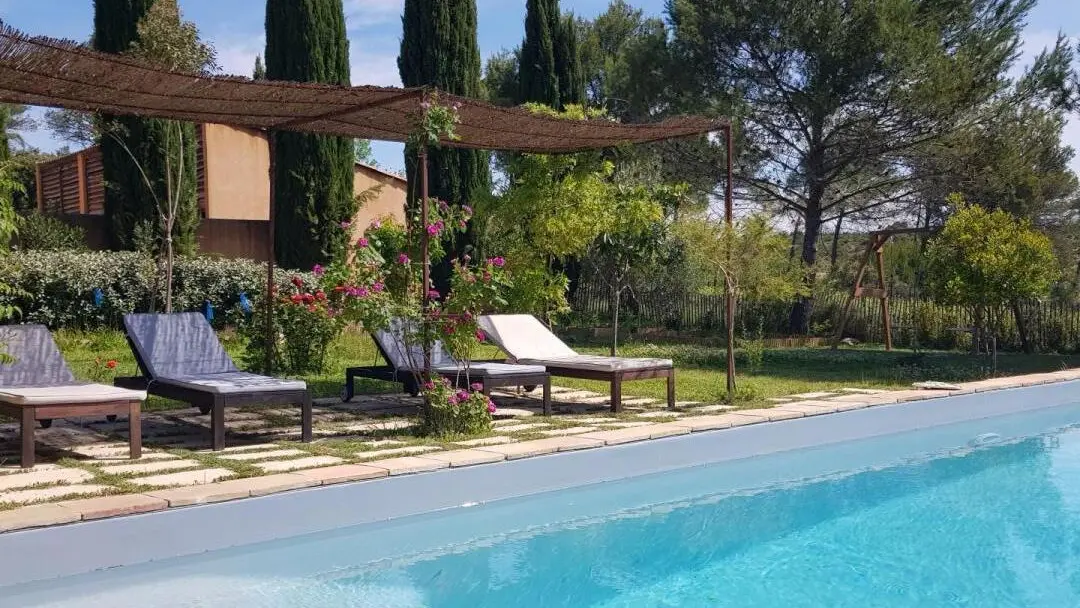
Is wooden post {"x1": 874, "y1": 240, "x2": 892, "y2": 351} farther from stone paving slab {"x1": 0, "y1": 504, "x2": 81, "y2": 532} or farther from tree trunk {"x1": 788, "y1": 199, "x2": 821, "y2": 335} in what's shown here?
stone paving slab {"x1": 0, "y1": 504, "x2": 81, "y2": 532}

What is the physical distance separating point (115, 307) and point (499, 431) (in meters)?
7.94

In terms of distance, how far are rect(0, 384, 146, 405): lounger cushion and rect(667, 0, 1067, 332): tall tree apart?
13409 millimetres

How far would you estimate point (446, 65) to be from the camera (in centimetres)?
1812

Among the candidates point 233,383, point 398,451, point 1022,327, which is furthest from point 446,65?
point 398,451

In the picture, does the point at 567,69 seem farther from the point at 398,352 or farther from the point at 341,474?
the point at 341,474

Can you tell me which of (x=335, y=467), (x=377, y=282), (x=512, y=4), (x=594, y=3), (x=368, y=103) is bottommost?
(x=335, y=467)

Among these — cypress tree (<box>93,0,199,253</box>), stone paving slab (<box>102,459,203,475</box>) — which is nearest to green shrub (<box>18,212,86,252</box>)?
cypress tree (<box>93,0,199,253</box>)

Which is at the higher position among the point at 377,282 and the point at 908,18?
the point at 908,18

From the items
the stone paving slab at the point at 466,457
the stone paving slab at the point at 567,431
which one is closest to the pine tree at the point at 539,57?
the stone paving slab at the point at 567,431

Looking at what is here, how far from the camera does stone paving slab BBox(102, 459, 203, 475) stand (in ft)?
19.8

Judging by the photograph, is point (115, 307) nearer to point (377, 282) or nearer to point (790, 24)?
point (377, 282)

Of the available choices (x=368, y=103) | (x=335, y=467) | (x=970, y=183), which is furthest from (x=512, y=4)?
(x=335, y=467)

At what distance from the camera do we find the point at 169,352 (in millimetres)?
8016

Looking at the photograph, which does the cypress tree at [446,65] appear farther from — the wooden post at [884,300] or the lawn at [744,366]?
the wooden post at [884,300]
